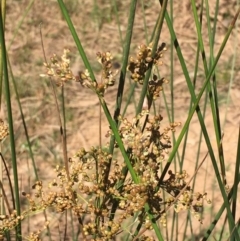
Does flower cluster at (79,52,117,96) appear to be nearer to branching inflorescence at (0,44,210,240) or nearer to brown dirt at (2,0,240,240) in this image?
branching inflorescence at (0,44,210,240)

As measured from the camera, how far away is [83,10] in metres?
2.98

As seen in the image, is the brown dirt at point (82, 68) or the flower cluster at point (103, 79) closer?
the flower cluster at point (103, 79)

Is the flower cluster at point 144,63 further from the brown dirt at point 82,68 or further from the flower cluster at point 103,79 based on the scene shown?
the brown dirt at point 82,68

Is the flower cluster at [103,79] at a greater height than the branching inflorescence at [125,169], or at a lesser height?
greater

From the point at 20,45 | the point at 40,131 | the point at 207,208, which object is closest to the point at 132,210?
the point at 207,208

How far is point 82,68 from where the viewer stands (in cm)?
271

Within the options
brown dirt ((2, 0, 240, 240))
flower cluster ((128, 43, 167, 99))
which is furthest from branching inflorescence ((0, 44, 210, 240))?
brown dirt ((2, 0, 240, 240))

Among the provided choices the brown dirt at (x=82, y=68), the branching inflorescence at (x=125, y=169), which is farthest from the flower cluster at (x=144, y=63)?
the brown dirt at (x=82, y=68)

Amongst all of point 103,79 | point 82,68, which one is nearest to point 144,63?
point 103,79

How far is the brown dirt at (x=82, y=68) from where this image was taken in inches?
91.7

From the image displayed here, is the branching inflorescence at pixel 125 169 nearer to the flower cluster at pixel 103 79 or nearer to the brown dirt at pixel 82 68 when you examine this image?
the flower cluster at pixel 103 79

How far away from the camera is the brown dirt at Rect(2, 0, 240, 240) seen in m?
2.33

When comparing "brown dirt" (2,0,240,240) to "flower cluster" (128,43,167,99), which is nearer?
"flower cluster" (128,43,167,99)

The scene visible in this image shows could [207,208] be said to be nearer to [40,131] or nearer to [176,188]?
[40,131]
